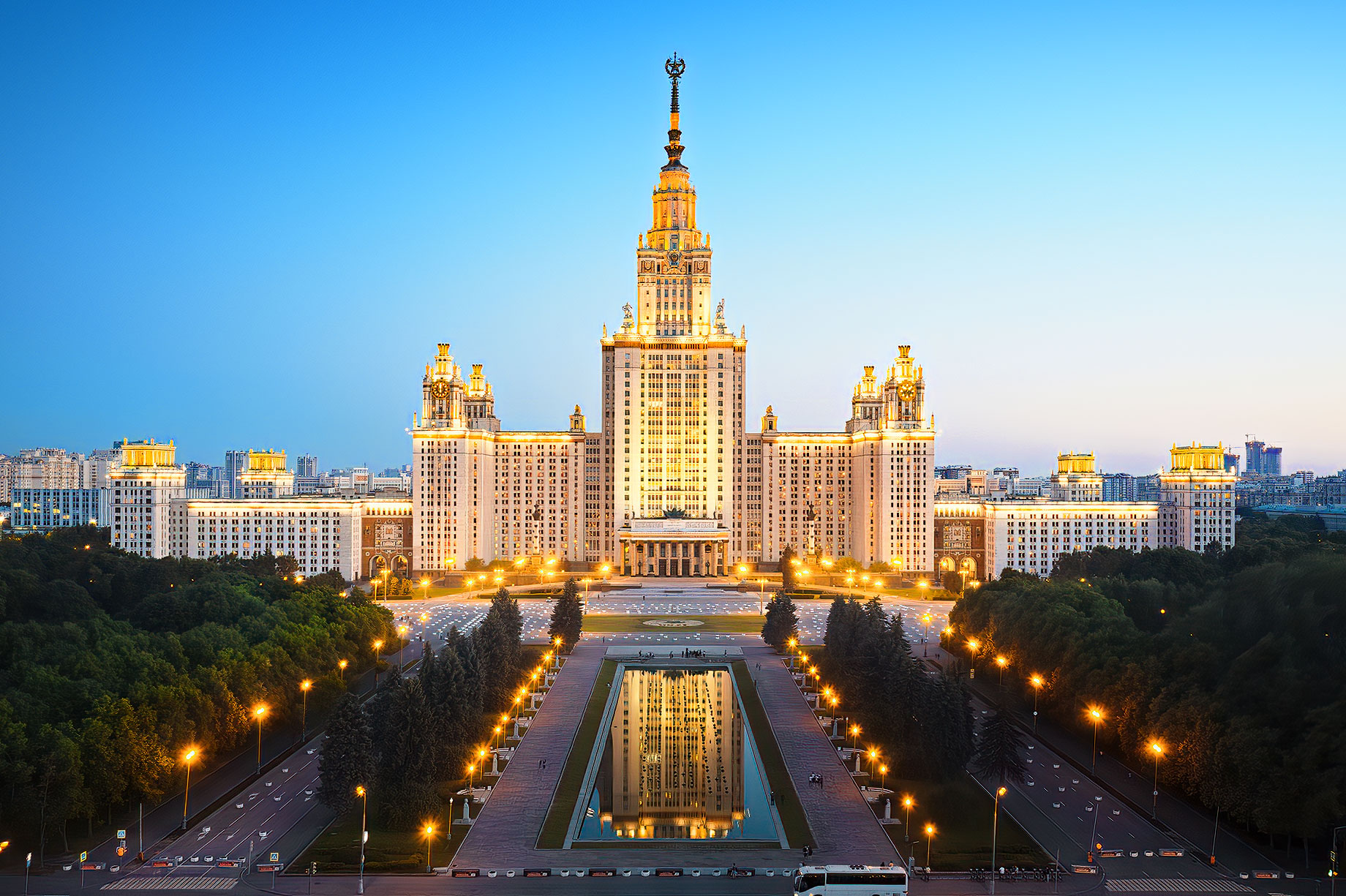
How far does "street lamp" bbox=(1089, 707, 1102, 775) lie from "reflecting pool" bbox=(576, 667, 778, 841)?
58.6 feet

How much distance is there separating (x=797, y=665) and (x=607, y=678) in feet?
50.6

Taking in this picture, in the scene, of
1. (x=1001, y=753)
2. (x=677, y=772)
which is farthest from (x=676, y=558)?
(x=1001, y=753)

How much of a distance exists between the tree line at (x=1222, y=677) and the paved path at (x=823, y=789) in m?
15.0

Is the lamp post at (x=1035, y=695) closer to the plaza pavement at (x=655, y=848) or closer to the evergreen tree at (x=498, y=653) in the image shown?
the plaza pavement at (x=655, y=848)

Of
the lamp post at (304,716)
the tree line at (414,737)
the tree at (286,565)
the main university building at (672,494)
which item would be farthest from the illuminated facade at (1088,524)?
the lamp post at (304,716)

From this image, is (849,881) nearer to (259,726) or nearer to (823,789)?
(823,789)

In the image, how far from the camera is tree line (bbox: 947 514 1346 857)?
43406 millimetres

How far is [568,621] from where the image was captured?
89438mm

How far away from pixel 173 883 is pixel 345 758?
8493mm

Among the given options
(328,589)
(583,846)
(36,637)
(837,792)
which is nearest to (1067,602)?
(837,792)

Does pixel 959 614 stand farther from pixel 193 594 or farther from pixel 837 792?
pixel 193 594

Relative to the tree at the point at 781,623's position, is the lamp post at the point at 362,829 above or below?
below

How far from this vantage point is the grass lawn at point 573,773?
150 feet

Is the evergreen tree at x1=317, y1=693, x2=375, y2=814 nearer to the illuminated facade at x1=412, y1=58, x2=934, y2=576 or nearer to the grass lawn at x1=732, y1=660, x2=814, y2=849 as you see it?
the grass lawn at x1=732, y1=660, x2=814, y2=849
